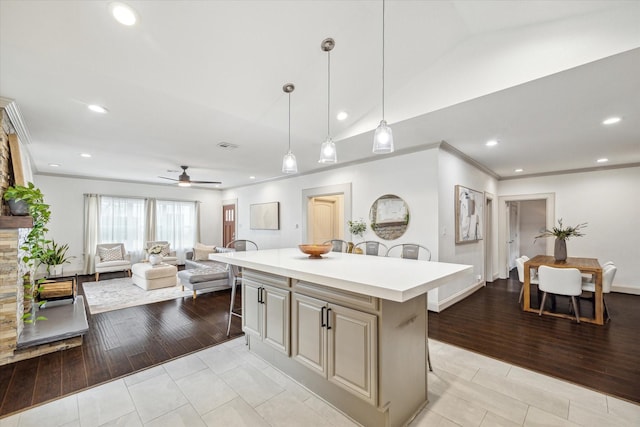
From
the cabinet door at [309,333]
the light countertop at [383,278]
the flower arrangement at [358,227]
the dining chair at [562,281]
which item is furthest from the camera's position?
the flower arrangement at [358,227]

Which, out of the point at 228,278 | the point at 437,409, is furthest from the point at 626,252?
the point at 228,278

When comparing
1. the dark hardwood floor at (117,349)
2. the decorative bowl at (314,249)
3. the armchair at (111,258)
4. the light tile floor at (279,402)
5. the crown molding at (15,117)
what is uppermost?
the crown molding at (15,117)

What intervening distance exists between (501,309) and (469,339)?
4.98ft

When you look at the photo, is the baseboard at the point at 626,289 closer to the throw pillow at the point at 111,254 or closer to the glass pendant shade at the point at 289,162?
the glass pendant shade at the point at 289,162

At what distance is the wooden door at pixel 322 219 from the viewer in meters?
6.40

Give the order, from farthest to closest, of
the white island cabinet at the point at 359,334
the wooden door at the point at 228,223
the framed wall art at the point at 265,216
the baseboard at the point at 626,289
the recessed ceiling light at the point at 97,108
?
1. the wooden door at the point at 228,223
2. the framed wall art at the point at 265,216
3. the baseboard at the point at 626,289
4. the recessed ceiling light at the point at 97,108
5. the white island cabinet at the point at 359,334

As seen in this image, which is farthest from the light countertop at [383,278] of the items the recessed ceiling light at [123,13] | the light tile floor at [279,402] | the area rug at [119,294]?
the area rug at [119,294]

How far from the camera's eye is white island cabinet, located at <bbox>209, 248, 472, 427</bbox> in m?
1.57

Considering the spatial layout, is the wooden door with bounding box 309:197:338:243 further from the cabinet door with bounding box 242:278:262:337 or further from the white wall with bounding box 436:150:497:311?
the cabinet door with bounding box 242:278:262:337

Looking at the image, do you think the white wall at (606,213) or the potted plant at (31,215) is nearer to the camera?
the potted plant at (31,215)

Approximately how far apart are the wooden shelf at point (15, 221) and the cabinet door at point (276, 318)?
97.8 inches

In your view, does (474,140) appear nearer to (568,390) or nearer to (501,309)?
(501,309)

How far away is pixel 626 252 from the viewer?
5059 mm

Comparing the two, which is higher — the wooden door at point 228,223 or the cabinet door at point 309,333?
the wooden door at point 228,223
